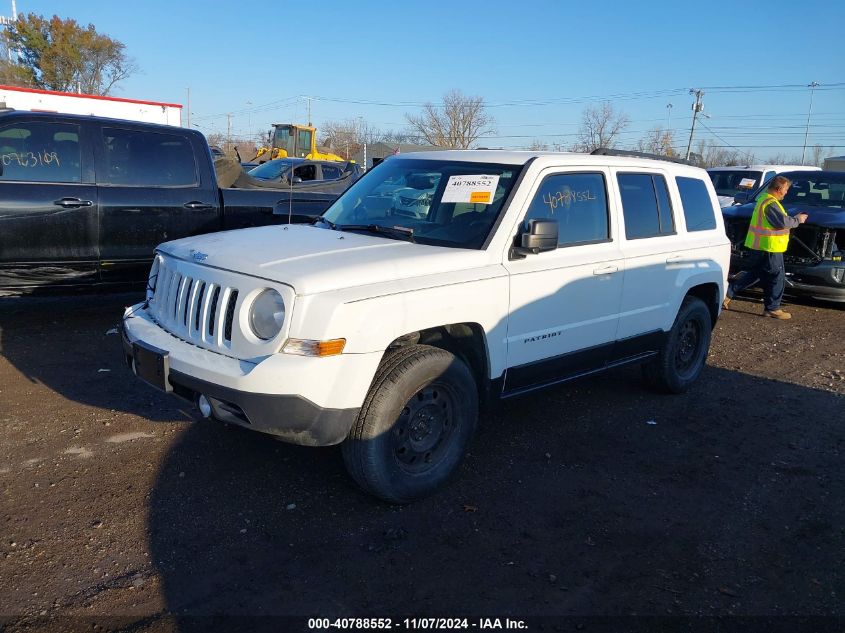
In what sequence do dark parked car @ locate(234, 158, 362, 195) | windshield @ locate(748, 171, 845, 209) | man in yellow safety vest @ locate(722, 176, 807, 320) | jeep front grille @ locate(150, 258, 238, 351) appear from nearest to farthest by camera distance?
jeep front grille @ locate(150, 258, 238, 351) → man in yellow safety vest @ locate(722, 176, 807, 320) → windshield @ locate(748, 171, 845, 209) → dark parked car @ locate(234, 158, 362, 195)

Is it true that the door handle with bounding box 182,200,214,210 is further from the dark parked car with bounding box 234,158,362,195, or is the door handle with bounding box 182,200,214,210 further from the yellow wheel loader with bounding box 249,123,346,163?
the yellow wheel loader with bounding box 249,123,346,163

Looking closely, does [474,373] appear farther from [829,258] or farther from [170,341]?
[829,258]

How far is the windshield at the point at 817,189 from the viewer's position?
10172mm

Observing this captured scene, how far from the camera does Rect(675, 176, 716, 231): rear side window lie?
5.55 meters

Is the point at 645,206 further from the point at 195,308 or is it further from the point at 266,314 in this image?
the point at 195,308

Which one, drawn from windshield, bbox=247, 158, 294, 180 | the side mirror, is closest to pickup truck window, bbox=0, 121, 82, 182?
the side mirror

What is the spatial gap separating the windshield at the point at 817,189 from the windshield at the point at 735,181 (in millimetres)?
3123

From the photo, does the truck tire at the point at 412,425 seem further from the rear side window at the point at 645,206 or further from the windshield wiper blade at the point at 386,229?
the rear side window at the point at 645,206

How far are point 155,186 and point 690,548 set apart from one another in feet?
18.8

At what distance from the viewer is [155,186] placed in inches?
267

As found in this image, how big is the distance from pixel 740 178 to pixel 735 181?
0.11 meters

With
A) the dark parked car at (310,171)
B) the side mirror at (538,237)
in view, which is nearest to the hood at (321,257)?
the side mirror at (538,237)

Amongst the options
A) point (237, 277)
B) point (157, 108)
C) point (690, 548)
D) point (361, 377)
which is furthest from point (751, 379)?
point (157, 108)

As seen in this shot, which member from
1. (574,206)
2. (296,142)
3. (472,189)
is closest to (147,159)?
(472,189)
